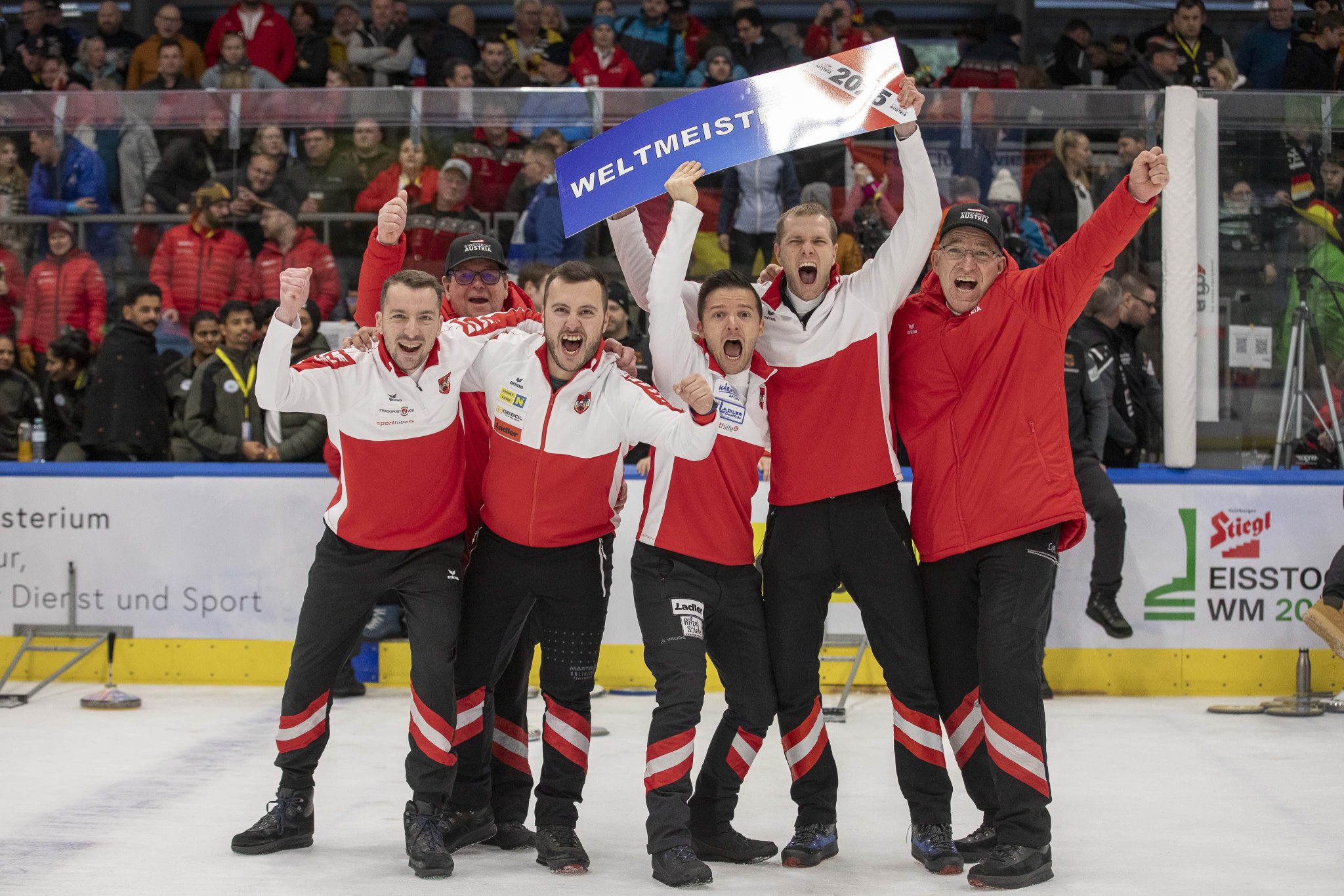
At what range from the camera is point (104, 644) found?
7.57 metres

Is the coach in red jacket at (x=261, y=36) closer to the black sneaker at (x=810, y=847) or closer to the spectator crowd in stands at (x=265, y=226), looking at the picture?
the spectator crowd in stands at (x=265, y=226)

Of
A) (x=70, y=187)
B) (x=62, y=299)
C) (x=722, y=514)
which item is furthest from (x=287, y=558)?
(x=722, y=514)

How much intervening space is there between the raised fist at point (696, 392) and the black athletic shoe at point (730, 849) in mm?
1449

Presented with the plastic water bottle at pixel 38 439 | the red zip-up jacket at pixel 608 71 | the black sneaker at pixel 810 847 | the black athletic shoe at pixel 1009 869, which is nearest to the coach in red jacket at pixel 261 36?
the red zip-up jacket at pixel 608 71

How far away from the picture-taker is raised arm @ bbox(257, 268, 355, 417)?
430 cm

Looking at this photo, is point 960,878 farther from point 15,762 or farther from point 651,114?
point 15,762

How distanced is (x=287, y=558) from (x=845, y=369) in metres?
4.17

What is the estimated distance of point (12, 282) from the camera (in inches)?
322

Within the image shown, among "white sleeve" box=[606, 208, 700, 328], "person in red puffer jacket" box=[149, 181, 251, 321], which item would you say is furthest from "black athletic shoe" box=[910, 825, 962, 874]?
"person in red puffer jacket" box=[149, 181, 251, 321]

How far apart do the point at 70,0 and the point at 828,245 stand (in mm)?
12951

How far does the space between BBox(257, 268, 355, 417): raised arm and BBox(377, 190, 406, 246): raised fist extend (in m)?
0.36

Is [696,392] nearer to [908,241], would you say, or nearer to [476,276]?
[908,241]

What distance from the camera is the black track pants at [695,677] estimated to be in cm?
429

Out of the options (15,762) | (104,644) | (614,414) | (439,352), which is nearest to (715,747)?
(614,414)
